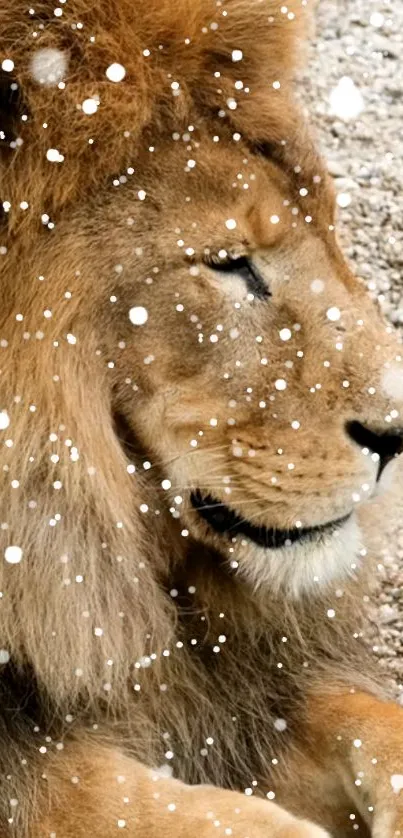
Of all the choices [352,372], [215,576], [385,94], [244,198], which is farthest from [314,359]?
[385,94]

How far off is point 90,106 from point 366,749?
0.66 metres

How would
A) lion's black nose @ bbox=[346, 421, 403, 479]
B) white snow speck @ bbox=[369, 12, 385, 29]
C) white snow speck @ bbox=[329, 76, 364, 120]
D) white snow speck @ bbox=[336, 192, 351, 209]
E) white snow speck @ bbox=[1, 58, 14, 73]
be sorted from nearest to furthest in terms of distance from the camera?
1. white snow speck @ bbox=[1, 58, 14, 73]
2. lion's black nose @ bbox=[346, 421, 403, 479]
3. white snow speck @ bbox=[336, 192, 351, 209]
4. white snow speck @ bbox=[329, 76, 364, 120]
5. white snow speck @ bbox=[369, 12, 385, 29]

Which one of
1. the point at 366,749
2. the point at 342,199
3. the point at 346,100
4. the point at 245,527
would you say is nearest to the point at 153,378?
the point at 245,527

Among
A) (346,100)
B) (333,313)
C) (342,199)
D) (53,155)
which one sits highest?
(53,155)

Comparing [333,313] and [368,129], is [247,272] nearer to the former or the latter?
[333,313]

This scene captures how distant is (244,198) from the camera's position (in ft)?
4.36

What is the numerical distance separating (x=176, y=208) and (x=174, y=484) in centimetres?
24

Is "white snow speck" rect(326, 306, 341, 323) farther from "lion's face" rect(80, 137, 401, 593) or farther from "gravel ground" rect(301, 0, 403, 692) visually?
"gravel ground" rect(301, 0, 403, 692)

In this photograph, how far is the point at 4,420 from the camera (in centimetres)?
129

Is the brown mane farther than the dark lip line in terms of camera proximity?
No

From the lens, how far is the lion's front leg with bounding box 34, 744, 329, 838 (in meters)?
1.32

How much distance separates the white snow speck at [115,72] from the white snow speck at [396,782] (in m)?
0.67

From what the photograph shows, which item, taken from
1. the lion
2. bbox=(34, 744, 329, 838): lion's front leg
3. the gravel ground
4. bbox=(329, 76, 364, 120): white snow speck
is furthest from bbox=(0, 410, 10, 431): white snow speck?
bbox=(329, 76, 364, 120): white snow speck

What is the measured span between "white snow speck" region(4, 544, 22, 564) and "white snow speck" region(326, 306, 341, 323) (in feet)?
1.10
